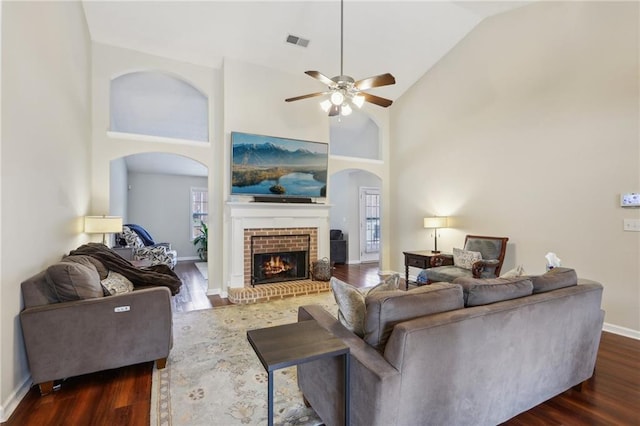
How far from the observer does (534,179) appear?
403 centimetres

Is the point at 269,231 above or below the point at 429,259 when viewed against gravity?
above

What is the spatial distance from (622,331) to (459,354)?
3.16m

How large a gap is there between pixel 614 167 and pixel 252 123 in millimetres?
4687

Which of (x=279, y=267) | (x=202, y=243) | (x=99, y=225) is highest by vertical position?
(x=99, y=225)

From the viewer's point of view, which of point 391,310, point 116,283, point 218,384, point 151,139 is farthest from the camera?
point 151,139

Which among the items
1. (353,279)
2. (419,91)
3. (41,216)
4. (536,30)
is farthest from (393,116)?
(41,216)

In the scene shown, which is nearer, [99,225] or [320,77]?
[320,77]

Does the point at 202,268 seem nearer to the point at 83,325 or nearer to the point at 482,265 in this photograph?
the point at 83,325

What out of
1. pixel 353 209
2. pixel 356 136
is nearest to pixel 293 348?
pixel 353 209

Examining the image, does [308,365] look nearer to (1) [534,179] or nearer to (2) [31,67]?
(2) [31,67]

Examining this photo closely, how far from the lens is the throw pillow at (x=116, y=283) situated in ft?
8.63

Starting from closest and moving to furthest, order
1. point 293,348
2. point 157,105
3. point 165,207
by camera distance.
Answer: point 293,348 < point 157,105 < point 165,207

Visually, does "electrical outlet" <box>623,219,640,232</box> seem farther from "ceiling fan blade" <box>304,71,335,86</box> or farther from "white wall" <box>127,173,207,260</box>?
"white wall" <box>127,173,207,260</box>

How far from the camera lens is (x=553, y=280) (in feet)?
6.97
